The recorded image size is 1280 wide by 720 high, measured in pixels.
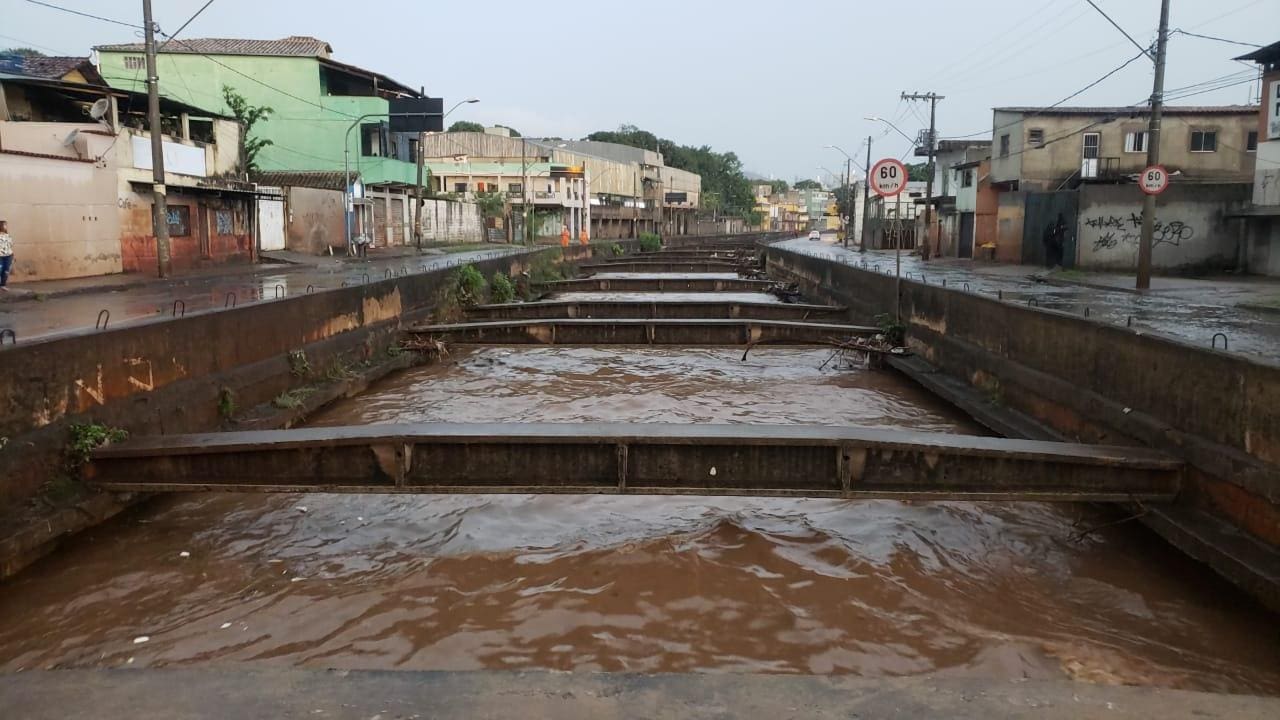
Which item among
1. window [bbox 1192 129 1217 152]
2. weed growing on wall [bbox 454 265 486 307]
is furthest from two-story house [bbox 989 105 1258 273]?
weed growing on wall [bbox 454 265 486 307]

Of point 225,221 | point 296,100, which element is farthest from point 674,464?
point 296,100

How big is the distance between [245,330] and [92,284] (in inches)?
460

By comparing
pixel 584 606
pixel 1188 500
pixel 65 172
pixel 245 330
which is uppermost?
pixel 65 172

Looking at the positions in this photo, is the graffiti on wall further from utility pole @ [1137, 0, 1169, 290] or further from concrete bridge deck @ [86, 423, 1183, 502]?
concrete bridge deck @ [86, 423, 1183, 502]

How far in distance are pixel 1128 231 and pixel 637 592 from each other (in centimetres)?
2725

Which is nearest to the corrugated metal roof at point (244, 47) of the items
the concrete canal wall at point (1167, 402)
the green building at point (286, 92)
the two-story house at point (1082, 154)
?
the green building at point (286, 92)

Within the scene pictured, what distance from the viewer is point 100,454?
24.6 ft

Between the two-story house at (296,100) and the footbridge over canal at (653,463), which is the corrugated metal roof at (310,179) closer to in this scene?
the two-story house at (296,100)

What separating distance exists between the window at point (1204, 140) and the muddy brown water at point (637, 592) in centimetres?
3519

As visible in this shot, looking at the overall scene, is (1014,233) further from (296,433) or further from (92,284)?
(296,433)

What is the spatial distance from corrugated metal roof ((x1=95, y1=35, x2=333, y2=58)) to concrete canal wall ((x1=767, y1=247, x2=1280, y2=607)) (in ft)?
134

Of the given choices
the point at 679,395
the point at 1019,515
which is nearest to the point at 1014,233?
the point at 679,395

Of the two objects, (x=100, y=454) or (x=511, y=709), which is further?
(x=100, y=454)

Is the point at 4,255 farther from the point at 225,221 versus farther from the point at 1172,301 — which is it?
the point at 1172,301
